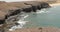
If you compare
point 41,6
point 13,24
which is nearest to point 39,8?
point 41,6

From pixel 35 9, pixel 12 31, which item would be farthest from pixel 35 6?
pixel 12 31

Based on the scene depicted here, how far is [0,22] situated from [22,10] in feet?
59.6

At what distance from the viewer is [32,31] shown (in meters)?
25.1

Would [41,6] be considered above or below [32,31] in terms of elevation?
below

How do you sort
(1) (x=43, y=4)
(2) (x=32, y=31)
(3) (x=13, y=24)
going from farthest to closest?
1. (1) (x=43, y=4)
2. (3) (x=13, y=24)
3. (2) (x=32, y=31)

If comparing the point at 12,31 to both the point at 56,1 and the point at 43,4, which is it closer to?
the point at 43,4

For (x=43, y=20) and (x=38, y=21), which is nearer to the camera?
(x=38, y=21)

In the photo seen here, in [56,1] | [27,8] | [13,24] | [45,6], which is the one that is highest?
[13,24]

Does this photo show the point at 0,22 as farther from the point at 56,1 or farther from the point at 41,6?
the point at 56,1

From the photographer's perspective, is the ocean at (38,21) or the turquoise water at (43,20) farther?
the turquoise water at (43,20)

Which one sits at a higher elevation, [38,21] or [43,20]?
[38,21]

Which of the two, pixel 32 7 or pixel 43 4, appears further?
pixel 43 4

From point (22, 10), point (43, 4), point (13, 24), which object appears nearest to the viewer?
point (13, 24)

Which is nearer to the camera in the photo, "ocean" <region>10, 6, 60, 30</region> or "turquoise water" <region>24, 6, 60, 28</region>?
"ocean" <region>10, 6, 60, 30</region>
